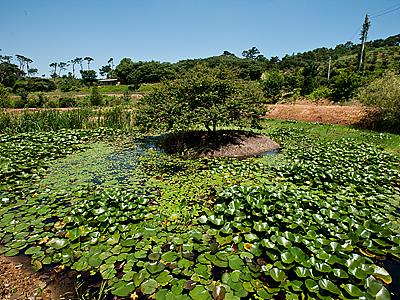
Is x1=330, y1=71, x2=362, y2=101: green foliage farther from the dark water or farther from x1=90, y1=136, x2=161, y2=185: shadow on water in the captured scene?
x1=90, y1=136, x2=161, y2=185: shadow on water

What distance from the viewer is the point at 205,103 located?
339 inches

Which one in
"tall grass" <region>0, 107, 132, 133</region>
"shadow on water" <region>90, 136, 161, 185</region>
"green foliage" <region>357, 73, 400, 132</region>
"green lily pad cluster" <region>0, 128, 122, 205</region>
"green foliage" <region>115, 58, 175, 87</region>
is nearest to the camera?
"green lily pad cluster" <region>0, 128, 122, 205</region>

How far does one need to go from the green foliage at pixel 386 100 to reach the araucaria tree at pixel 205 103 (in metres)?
6.12

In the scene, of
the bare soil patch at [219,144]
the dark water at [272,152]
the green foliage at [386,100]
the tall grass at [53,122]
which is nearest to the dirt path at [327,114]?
the green foliage at [386,100]

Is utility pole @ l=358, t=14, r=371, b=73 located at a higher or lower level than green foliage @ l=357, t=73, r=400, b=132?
higher

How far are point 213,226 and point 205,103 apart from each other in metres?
5.45

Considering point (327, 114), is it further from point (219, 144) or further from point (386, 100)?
point (219, 144)

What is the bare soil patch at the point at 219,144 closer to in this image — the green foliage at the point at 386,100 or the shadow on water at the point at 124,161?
the shadow on water at the point at 124,161

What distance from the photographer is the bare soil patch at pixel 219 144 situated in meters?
8.30

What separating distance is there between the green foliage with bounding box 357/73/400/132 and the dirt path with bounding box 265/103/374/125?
104 cm

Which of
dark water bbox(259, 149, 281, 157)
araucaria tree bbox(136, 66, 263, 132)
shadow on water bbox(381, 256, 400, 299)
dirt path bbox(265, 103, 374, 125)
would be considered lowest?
shadow on water bbox(381, 256, 400, 299)

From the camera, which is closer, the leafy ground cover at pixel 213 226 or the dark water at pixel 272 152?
the leafy ground cover at pixel 213 226

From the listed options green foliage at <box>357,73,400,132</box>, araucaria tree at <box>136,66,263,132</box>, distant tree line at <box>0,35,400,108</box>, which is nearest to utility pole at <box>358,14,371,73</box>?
distant tree line at <box>0,35,400,108</box>

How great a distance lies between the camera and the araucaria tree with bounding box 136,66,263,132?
8398 mm
